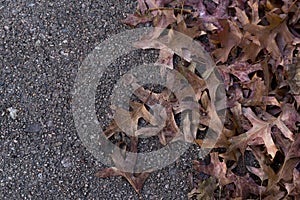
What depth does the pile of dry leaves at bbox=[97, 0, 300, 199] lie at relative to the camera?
201 centimetres

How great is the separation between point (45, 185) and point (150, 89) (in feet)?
1.49

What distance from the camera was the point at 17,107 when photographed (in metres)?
2.13

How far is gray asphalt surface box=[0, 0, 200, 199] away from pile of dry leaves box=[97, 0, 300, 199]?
0.19ft

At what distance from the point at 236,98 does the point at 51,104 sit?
0.60 m

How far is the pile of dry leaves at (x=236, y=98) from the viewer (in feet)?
6.59

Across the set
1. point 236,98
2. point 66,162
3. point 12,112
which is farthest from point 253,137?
point 12,112

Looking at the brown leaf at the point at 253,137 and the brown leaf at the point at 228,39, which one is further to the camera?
the brown leaf at the point at 228,39

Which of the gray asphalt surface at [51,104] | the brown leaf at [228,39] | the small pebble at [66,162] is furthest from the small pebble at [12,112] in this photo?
the brown leaf at [228,39]

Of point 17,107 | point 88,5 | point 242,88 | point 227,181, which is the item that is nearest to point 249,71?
point 242,88

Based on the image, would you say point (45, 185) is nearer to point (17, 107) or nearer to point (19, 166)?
point (19, 166)

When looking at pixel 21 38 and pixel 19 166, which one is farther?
pixel 21 38

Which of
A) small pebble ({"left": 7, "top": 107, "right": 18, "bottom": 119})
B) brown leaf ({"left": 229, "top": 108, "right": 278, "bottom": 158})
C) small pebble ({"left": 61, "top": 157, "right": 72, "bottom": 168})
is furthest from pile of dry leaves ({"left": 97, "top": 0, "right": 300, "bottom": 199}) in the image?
small pebble ({"left": 7, "top": 107, "right": 18, "bottom": 119})

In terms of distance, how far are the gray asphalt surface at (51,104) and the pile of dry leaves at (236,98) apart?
2.3 inches

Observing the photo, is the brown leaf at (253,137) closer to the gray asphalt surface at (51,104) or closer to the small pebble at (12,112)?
the gray asphalt surface at (51,104)
